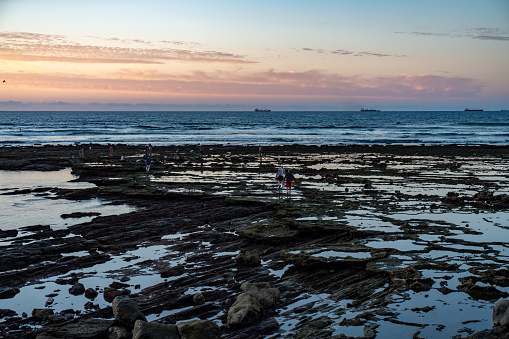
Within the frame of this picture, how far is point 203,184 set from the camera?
2681cm

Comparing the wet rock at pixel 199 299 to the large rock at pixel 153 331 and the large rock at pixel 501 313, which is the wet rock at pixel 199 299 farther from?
the large rock at pixel 501 313

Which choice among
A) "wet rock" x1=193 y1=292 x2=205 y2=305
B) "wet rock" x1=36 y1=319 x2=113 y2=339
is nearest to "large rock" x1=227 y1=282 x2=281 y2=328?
"wet rock" x1=193 y1=292 x2=205 y2=305

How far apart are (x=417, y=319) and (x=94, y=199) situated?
59.0ft

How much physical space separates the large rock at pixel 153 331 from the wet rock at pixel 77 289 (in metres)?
3.31

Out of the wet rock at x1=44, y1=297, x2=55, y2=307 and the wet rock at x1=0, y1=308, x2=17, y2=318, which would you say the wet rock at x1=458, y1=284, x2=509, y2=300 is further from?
the wet rock at x1=0, y1=308, x2=17, y2=318

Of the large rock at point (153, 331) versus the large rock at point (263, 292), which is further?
the large rock at point (263, 292)

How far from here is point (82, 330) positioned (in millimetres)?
8594

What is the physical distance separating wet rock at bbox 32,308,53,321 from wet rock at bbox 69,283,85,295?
1.07m

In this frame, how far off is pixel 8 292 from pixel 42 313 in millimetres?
1866

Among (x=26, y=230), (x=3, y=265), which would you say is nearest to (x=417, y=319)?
(x=3, y=265)

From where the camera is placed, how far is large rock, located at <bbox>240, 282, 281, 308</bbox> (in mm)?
9844

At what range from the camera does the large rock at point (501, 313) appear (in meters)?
8.55

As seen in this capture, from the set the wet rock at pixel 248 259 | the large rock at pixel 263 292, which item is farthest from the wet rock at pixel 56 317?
the wet rock at pixel 248 259

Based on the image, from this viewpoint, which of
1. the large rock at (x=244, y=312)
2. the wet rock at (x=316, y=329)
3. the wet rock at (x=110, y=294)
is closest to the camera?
the wet rock at (x=316, y=329)
